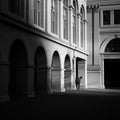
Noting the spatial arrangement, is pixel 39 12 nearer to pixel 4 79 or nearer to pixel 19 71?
pixel 19 71

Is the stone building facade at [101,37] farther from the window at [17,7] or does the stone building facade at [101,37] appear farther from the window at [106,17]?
the window at [17,7]

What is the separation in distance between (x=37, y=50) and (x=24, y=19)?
15.0 ft

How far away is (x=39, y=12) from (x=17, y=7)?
4306mm

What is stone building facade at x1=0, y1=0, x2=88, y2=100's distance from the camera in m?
18.3

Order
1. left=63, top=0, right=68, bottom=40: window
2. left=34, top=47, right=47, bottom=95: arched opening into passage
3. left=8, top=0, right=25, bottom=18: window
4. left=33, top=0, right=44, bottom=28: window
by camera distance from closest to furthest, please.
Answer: left=8, top=0, right=25, bottom=18: window
left=33, top=0, right=44, bottom=28: window
left=34, top=47, right=47, bottom=95: arched opening into passage
left=63, top=0, right=68, bottom=40: window

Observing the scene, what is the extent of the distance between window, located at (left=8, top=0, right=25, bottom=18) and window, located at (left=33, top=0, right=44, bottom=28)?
2569mm

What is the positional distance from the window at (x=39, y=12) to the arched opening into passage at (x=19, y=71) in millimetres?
3331

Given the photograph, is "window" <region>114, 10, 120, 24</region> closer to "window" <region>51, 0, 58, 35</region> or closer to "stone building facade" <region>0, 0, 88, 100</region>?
"stone building facade" <region>0, 0, 88, 100</region>

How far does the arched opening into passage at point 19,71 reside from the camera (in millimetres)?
21172

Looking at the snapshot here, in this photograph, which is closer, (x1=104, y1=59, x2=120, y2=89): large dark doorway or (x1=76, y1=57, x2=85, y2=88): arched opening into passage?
(x1=76, y1=57, x2=85, y2=88): arched opening into passage

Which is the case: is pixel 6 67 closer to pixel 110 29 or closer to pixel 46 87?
pixel 46 87

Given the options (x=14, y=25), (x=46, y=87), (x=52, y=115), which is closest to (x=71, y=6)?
(x=46, y=87)

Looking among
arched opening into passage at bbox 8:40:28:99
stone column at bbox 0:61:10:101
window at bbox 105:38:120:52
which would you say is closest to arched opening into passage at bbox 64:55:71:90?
arched opening into passage at bbox 8:40:28:99

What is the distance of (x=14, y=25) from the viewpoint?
19.1 m
